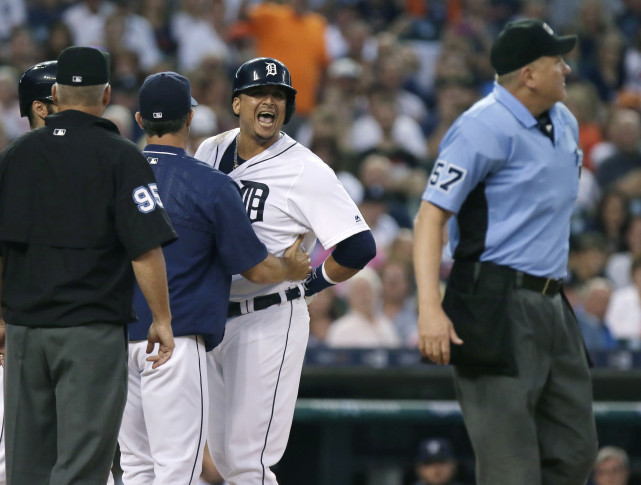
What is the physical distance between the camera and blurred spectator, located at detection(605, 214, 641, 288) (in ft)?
30.0

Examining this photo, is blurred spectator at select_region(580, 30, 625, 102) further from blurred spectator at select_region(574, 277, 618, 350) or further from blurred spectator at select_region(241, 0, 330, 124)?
blurred spectator at select_region(574, 277, 618, 350)

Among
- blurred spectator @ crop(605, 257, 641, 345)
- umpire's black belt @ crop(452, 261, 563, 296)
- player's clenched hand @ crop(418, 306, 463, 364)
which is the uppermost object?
umpire's black belt @ crop(452, 261, 563, 296)

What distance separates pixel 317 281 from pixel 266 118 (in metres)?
0.72

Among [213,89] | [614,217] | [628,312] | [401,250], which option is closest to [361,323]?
[401,250]

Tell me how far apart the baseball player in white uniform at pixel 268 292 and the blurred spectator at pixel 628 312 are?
410 centimetres

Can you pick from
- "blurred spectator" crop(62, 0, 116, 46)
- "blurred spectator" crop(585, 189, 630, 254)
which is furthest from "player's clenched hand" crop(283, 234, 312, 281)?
"blurred spectator" crop(62, 0, 116, 46)

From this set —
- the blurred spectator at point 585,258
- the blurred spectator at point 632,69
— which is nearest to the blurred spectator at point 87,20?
the blurred spectator at point 585,258

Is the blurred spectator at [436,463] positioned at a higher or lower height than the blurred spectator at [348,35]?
lower

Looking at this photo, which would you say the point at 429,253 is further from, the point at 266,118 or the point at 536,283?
the point at 266,118

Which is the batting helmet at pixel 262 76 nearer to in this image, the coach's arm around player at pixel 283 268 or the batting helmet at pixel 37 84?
the coach's arm around player at pixel 283 268

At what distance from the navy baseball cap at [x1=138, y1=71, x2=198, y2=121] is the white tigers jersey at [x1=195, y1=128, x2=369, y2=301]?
48cm

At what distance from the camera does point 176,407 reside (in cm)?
412

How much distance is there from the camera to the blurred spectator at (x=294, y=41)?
11.4 meters

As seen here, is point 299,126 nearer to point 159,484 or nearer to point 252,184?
point 252,184
